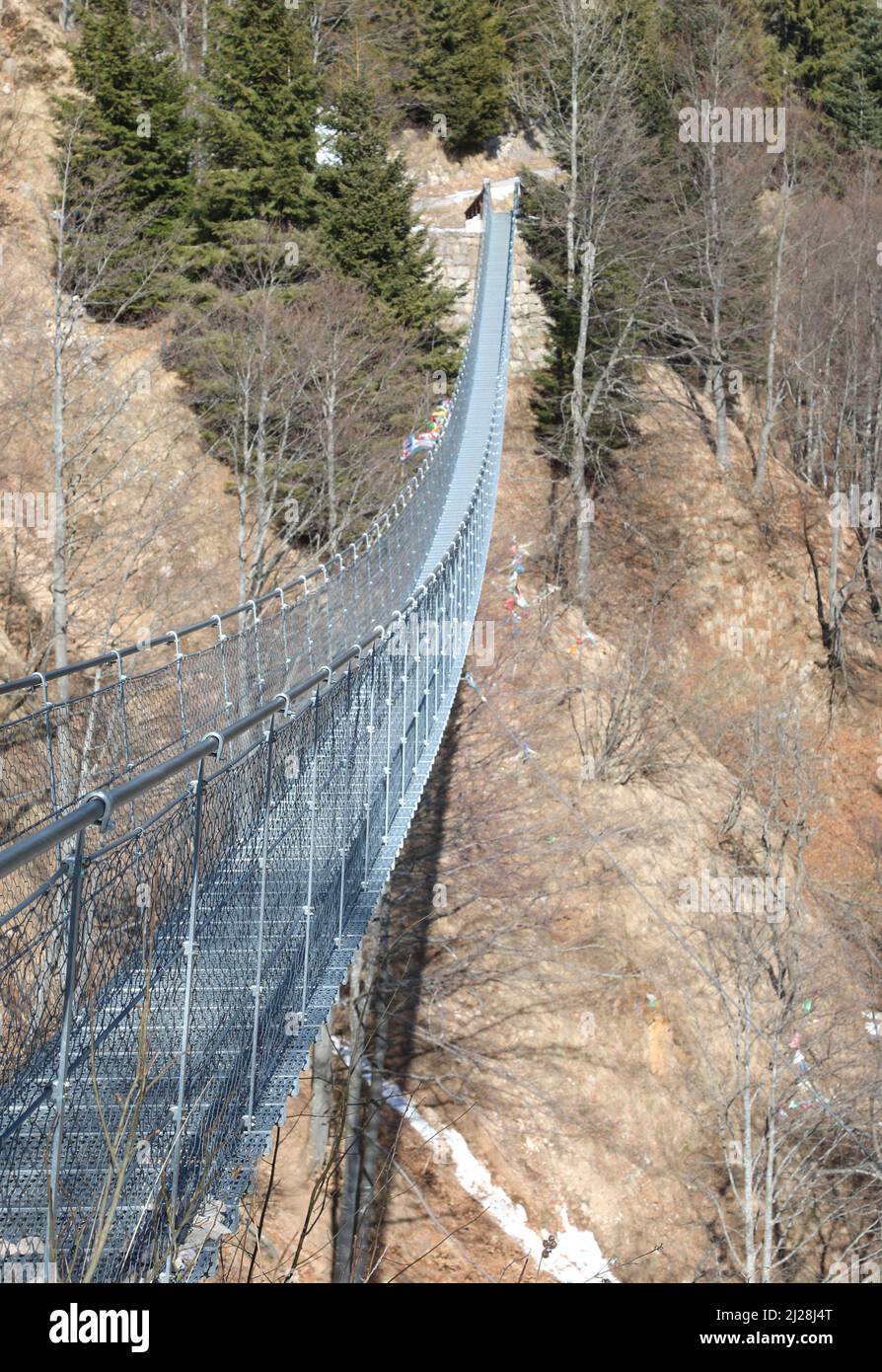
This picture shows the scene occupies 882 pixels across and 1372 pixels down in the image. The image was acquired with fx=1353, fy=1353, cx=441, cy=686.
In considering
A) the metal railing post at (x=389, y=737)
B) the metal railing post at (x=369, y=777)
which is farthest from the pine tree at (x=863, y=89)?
the metal railing post at (x=369, y=777)

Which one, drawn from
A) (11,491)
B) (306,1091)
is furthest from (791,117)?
(306,1091)

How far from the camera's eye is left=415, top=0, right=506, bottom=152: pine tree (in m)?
25.2

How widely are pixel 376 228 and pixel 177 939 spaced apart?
672 inches

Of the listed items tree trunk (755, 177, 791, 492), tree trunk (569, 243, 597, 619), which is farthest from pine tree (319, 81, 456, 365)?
tree trunk (755, 177, 791, 492)

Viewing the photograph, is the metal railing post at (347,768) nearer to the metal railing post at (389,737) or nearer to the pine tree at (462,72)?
the metal railing post at (389,737)

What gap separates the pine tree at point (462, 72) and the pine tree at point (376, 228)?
245 inches

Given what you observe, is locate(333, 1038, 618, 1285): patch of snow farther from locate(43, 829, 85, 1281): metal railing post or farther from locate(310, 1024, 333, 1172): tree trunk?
locate(43, 829, 85, 1281): metal railing post

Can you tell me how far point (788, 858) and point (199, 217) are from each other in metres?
11.3

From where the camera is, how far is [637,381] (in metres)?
21.5

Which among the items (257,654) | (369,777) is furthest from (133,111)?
(369,777)

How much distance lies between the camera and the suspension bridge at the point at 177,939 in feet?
7.06

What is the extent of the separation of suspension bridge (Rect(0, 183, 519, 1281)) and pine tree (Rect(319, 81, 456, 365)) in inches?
488

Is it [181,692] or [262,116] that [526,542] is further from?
[181,692]

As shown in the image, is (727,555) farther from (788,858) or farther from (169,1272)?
(169,1272)
